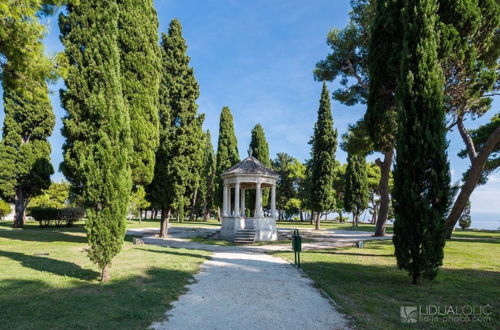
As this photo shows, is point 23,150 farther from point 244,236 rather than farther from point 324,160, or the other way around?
point 324,160

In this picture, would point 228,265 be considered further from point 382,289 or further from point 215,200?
point 215,200

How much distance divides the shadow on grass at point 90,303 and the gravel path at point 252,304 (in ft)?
1.04

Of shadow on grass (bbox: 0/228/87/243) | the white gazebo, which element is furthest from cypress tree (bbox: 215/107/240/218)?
shadow on grass (bbox: 0/228/87/243)

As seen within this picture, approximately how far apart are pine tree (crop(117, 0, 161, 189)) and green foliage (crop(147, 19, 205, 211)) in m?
2.05

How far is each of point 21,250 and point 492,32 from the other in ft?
65.3

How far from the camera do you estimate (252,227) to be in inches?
787

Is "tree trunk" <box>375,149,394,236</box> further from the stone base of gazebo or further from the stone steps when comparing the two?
the stone steps

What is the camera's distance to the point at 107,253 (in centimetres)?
696

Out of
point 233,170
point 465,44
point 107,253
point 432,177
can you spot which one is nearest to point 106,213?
point 107,253

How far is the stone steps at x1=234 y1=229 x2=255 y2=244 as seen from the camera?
719 inches

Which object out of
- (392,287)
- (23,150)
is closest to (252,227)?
(392,287)

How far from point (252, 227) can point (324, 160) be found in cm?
1290

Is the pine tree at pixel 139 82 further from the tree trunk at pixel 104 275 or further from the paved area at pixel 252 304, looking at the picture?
the paved area at pixel 252 304

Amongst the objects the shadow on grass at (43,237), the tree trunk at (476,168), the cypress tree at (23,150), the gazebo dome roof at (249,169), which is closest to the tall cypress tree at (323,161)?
the gazebo dome roof at (249,169)
